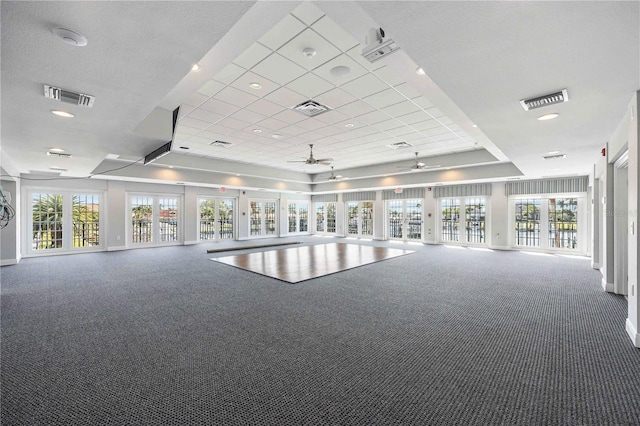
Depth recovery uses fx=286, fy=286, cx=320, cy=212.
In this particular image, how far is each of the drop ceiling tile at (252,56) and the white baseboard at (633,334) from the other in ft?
16.2

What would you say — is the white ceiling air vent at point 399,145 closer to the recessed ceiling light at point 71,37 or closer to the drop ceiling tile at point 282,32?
the drop ceiling tile at point 282,32

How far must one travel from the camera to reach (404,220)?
12.7 m

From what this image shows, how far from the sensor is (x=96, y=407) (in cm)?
198

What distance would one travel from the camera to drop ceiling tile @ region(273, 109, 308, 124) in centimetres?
529

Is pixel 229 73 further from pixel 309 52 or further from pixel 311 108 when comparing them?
pixel 311 108

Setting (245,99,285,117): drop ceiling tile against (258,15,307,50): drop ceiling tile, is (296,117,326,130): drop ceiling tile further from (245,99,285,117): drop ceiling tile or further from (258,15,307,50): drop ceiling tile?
(258,15,307,50): drop ceiling tile

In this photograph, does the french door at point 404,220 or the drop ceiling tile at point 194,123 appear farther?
the french door at point 404,220

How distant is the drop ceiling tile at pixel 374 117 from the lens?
537cm

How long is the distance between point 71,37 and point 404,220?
40.0ft

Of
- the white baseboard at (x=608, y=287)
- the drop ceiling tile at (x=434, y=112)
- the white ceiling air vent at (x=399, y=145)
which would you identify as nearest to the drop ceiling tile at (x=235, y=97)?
the drop ceiling tile at (x=434, y=112)

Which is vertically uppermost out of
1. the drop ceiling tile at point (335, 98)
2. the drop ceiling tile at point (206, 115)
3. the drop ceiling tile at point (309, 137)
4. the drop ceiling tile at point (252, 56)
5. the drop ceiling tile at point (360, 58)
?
the drop ceiling tile at point (252, 56)

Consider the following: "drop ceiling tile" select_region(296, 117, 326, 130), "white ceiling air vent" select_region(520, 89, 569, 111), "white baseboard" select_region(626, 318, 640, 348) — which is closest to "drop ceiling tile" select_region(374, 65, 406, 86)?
"white ceiling air vent" select_region(520, 89, 569, 111)

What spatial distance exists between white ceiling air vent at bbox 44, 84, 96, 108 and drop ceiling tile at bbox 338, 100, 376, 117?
3576mm

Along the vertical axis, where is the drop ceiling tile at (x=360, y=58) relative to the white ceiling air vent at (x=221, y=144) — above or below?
above
